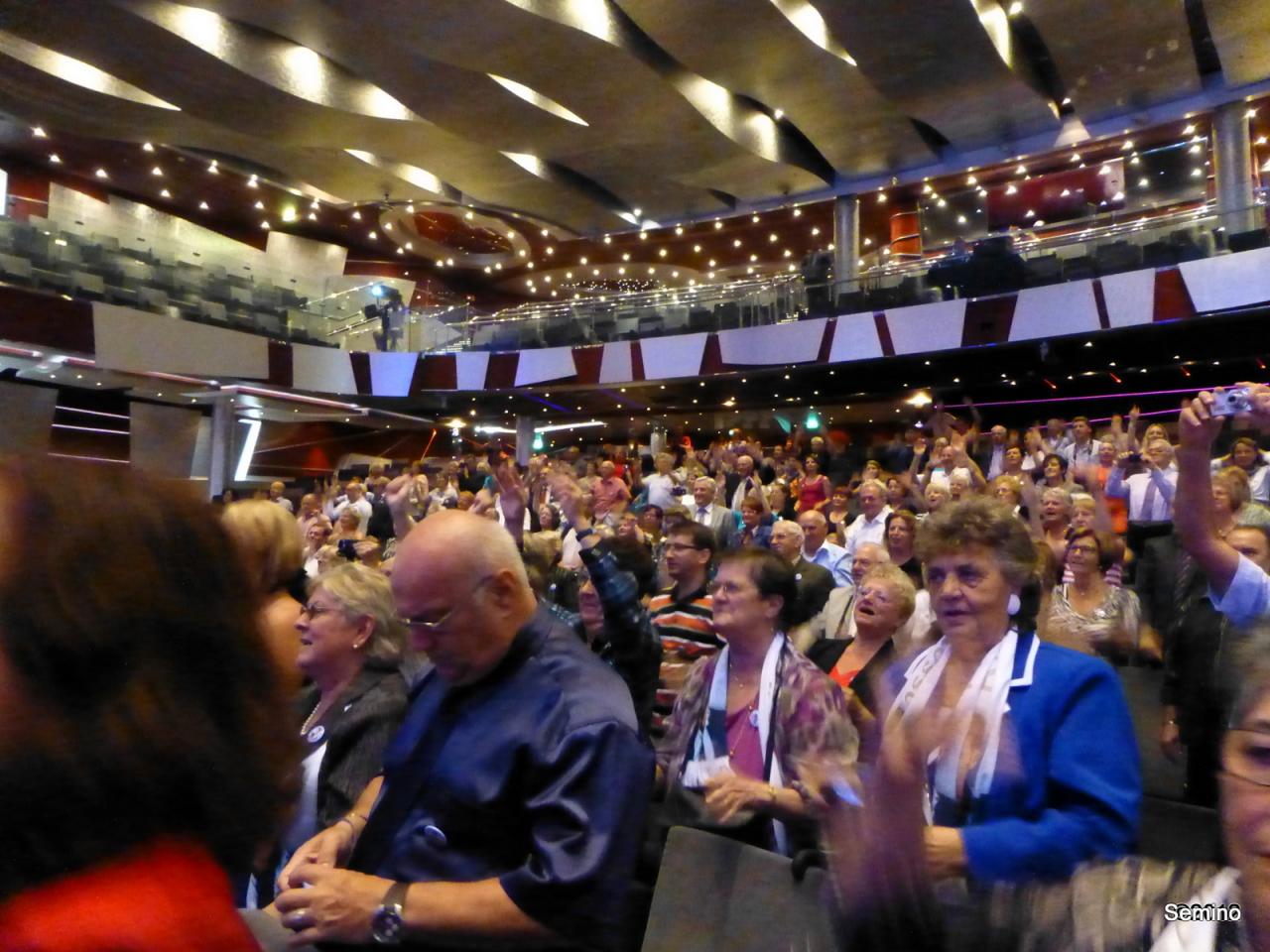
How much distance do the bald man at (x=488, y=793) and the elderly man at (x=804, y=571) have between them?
1400 mm

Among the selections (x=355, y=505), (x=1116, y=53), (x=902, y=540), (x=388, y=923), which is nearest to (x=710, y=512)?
(x=902, y=540)

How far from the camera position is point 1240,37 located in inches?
419

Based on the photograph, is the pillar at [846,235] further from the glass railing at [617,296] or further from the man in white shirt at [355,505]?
the man in white shirt at [355,505]

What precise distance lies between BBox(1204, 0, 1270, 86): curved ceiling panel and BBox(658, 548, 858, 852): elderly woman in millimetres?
10885

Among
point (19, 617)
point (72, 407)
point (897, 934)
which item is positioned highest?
point (72, 407)

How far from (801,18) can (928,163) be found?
4700 millimetres

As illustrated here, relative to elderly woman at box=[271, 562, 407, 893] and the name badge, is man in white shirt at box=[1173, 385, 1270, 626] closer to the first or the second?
the name badge

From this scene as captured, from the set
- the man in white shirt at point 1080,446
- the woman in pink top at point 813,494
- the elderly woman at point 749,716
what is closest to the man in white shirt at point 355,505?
the woman in pink top at point 813,494

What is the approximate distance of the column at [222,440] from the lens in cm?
1420

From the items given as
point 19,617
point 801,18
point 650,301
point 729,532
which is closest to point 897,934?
point 19,617

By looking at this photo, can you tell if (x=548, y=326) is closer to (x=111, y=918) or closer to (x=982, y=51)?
(x=982, y=51)

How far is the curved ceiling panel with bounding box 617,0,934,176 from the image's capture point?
10383 mm

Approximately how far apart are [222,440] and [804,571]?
13015 millimetres

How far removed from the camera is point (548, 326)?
51.9 ft
